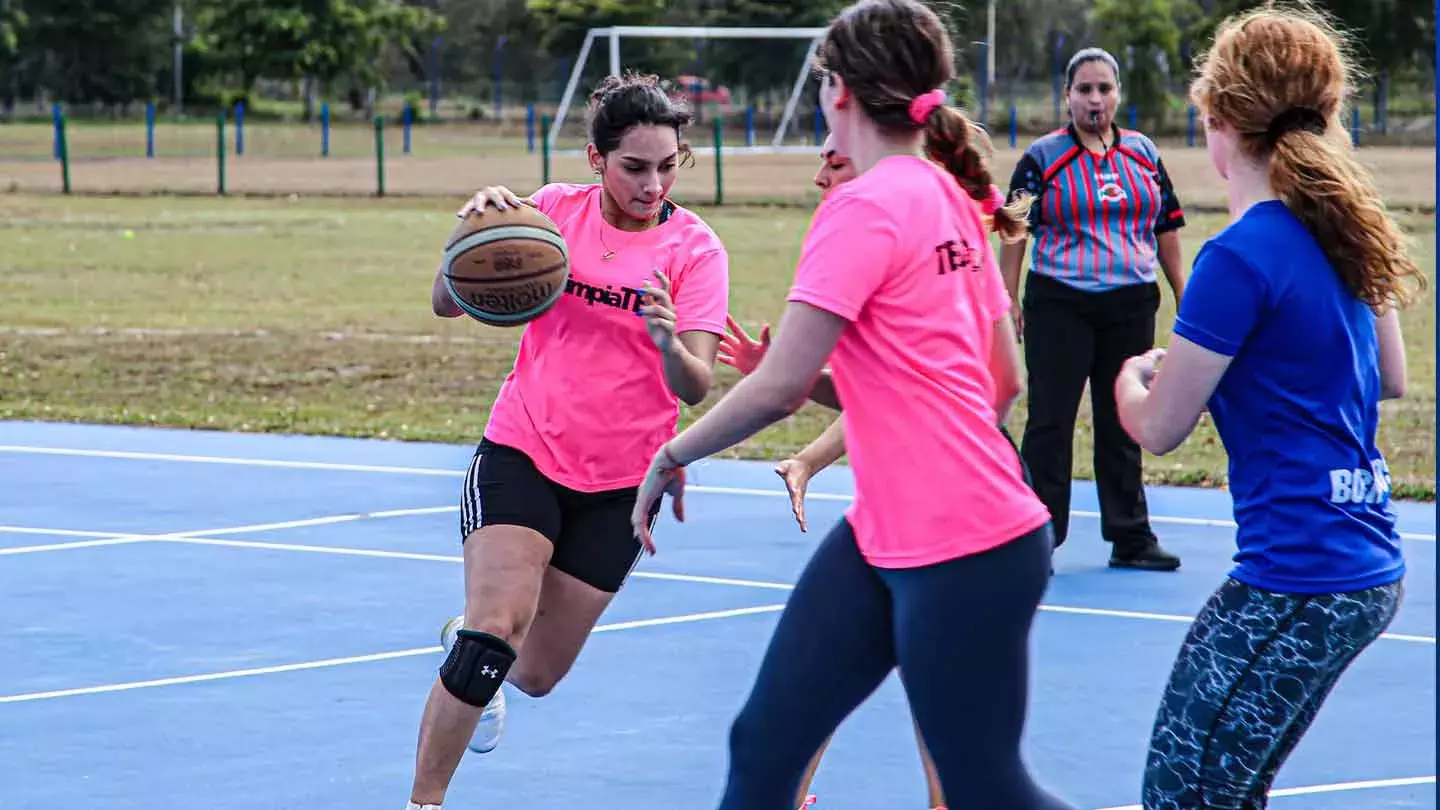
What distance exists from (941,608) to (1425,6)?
189ft

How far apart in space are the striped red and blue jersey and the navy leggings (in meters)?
4.71

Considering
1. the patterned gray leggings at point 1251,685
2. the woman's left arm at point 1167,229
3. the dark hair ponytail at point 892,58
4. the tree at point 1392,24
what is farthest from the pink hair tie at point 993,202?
the tree at point 1392,24

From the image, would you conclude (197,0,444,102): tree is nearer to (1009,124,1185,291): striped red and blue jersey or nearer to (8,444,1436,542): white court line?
(8,444,1436,542): white court line

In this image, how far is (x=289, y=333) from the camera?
55.6 ft

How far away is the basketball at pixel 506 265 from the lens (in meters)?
5.19

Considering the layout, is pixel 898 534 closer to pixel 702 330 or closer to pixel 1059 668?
pixel 702 330

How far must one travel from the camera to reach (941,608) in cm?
361

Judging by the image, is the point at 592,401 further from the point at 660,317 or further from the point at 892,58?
the point at 892,58

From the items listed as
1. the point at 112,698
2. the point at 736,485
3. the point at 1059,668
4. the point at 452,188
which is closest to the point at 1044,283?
the point at 1059,668

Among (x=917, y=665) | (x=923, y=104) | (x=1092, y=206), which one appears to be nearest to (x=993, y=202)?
(x=923, y=104)

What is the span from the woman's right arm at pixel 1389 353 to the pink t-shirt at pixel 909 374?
798mm

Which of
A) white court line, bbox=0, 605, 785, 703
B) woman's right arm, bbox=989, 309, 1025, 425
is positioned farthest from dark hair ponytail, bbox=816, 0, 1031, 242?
white court line, bbox=0, 605, 785, 703

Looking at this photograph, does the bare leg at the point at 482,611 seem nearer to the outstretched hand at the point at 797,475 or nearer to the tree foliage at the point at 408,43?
the outstretched hand at the point at 797,475

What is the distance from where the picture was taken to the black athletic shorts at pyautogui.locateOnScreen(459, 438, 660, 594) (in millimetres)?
5176
